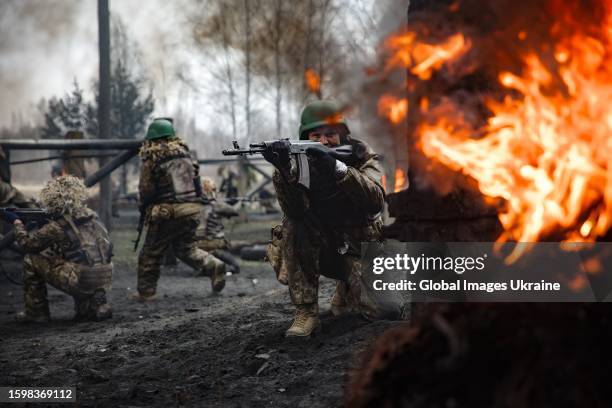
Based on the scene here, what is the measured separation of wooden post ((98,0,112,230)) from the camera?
12.7 meters

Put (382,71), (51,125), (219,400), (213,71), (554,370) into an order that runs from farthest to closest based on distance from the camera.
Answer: (213,71)
(51,125)
(382,71)
(219,400)
(554,370)

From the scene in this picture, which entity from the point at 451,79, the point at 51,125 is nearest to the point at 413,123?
the point at 451,79

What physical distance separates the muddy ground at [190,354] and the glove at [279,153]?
131 centimetres

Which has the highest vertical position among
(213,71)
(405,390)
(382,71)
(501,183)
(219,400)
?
(213,71)

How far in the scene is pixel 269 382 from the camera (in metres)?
4.25

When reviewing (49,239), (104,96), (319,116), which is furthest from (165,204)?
(104,96)

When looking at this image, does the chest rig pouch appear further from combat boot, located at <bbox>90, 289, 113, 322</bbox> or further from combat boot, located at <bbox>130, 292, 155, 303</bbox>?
combat boot, located at <bbox>130, 292, 155, 303</bbox>

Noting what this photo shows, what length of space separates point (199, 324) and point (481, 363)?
171 inches

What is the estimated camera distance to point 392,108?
14.7ft

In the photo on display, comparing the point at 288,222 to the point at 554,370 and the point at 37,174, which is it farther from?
the point at 37,174

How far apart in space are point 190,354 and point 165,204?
3.17 m

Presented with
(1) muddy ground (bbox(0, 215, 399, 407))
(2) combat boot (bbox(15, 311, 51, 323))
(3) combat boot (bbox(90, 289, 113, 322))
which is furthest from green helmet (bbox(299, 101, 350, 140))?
(2) combat boot (bbox(15, 311, 51, 323))

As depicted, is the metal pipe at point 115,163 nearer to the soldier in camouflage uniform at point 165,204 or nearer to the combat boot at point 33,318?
the soldier in camouflage uniform at point 165,204

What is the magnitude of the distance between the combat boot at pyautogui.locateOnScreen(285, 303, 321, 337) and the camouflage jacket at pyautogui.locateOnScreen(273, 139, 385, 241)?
548 mm
